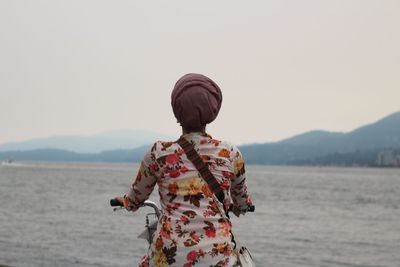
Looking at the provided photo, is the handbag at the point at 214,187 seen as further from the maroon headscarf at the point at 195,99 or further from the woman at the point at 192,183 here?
the maroon headscarf at the point at 195,99

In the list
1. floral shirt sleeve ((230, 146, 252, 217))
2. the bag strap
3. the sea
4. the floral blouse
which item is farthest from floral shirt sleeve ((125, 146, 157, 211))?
the sea

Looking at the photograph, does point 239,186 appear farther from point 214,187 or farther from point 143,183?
point 143,183

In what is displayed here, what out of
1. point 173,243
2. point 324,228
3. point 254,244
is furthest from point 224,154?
point 324,228

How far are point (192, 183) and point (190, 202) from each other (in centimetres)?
9

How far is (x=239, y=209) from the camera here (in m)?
3.17

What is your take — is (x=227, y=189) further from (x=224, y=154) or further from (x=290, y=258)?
(x=290, y=258)

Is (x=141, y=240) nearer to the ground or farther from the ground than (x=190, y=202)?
nearer to the ground

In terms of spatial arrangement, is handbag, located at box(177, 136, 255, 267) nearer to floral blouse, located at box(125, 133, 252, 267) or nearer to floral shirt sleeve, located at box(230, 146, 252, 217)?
floral blouse, located at box(125, 133, 252, 267)

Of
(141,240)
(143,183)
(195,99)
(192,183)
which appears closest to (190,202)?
(192,183)

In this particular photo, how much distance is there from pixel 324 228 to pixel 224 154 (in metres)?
34.3

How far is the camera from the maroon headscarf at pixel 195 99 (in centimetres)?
291

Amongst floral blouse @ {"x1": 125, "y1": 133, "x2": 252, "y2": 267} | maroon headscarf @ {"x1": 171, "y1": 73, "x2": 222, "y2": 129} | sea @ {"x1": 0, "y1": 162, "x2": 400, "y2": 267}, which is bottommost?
sea @ {"x1": 0, "y1": 162, "x2": 400, "y2": 267}

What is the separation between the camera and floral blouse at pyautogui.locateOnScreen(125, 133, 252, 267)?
2830mm

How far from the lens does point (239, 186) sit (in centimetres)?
309
